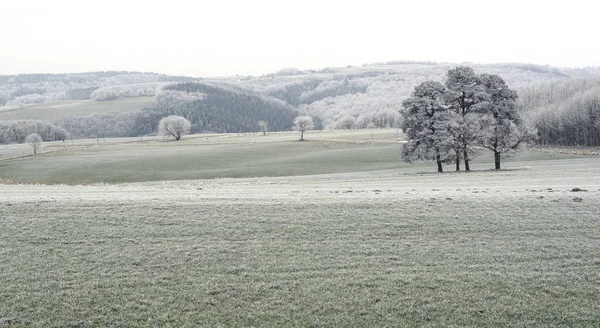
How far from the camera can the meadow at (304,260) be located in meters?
12.3

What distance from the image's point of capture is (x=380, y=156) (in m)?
76.3

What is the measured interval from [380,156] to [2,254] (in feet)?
212

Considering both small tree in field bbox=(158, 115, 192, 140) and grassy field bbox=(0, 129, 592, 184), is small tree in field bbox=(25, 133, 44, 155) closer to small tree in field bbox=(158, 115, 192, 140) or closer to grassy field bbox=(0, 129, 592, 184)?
grassy field bbox=(0, 129, 592, 184)

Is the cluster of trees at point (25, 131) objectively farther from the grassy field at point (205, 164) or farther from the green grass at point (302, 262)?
the green grass at point (302, 262)

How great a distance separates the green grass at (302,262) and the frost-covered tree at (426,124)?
29.9 meters

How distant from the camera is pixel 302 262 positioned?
1532 cm

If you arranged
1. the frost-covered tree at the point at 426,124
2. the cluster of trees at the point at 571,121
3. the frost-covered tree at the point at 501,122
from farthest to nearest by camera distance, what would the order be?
the cluster of trees at the point at 571,121
the frost-covered tree at the point at 501,122
the frost-covered tree at the point at 426,124

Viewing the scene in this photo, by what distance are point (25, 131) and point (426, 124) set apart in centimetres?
15128

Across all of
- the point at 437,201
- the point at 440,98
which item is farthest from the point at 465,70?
the point at 437,201

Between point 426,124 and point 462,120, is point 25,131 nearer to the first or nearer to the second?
point 426,124

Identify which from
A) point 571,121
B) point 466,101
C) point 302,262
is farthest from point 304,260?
point 571,121

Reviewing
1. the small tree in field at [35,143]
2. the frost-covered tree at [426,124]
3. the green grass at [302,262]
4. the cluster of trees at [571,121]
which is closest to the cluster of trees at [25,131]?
the small tree in field at [35,143]

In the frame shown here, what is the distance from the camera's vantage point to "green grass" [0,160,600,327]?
1232 centimetres

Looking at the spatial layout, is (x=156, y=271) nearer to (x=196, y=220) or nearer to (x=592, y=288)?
(x=196, y=220)
